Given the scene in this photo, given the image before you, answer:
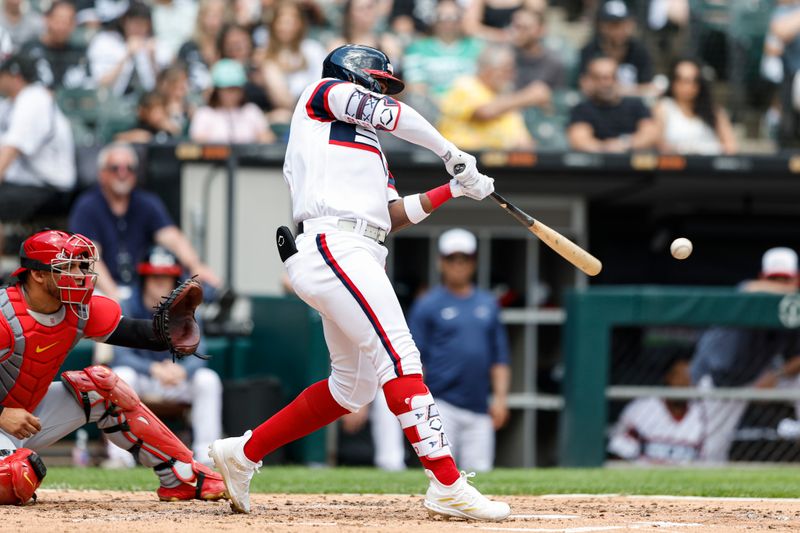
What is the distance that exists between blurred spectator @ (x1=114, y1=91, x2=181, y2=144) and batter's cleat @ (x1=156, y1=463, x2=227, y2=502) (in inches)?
182

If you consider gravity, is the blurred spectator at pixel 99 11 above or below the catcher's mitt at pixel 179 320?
above

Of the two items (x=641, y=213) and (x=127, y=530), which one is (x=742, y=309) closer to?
(x=641, y=213)

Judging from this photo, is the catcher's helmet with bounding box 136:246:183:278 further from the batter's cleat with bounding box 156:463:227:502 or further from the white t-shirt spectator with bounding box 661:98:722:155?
the white t-shirt spectator with bounding box 661:98:722:155

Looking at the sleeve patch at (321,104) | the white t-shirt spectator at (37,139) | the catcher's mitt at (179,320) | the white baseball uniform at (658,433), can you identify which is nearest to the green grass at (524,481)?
the white baseball uniform at (658,433)

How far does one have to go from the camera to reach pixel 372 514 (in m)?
4.51

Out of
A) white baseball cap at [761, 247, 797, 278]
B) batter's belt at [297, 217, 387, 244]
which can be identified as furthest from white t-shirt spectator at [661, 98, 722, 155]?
batter's belt at [297, 217, 387, 244]

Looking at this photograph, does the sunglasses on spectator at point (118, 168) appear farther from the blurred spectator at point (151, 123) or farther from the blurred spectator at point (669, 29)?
the blurred spectator at point (669, 29)

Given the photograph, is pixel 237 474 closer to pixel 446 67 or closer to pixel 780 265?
A: pixel 780 265

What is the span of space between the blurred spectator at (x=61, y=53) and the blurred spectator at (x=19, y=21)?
0.32 meters

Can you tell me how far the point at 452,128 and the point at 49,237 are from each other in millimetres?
5087

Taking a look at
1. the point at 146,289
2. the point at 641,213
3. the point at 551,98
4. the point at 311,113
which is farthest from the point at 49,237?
the point at 641,213

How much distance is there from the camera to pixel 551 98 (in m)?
10.0

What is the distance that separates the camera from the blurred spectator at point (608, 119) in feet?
31.4

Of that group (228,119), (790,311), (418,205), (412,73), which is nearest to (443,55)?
(412,73)
